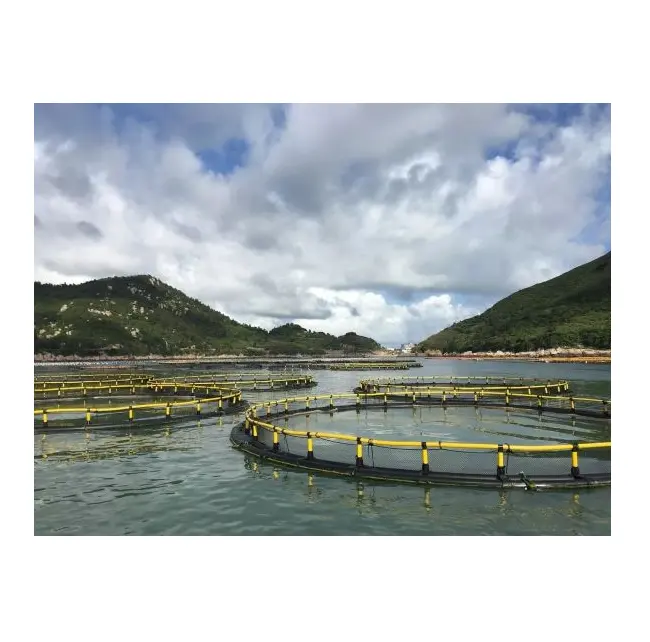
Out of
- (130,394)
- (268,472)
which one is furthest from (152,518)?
(130,394)

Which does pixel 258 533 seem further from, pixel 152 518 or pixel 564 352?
pixel 564 352

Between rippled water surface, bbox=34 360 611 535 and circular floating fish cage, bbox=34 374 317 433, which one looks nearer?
rippled water surface, bbox=34 360 611 535

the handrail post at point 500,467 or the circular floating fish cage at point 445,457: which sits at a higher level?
the handrail post at point 500,467

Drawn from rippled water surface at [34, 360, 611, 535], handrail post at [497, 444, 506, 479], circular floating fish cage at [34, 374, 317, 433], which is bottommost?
circular floating fish cage at [34, 374, 317, 433]

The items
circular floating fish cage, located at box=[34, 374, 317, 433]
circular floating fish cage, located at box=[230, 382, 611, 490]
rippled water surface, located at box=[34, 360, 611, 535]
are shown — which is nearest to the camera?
rippled water surface, located at box=[34, 360, 611, 535]

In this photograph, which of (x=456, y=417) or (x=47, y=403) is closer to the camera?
(x=456, y=417)

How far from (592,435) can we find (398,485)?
659 inches

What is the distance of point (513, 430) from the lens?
94.2ft

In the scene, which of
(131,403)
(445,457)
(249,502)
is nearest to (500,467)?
(445,457)

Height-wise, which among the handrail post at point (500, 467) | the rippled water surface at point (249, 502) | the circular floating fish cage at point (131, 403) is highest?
the handrail post at point (500, 467)

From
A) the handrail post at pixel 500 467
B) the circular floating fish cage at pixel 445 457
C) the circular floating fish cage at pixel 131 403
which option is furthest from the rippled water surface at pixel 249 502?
the circular floating fish cage at pixel 131 403

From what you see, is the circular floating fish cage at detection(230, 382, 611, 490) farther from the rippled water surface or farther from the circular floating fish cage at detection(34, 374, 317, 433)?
the circular floating fish cage at detection(34, 374, 317, 433)

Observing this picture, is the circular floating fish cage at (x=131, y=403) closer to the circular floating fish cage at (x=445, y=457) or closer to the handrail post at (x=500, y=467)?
the circular floating fish cage at (x=445, y=457)

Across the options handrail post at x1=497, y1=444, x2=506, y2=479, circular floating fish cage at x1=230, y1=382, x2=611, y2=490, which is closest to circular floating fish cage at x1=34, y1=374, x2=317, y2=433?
circular floating fish cage at x1=230, y1=382, x2=611, y2=490
